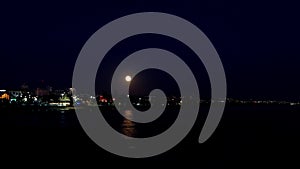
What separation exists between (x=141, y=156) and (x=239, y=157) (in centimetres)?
585

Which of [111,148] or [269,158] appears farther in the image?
[111,148]

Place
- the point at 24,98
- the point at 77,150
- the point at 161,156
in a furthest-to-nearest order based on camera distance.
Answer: the point at 24,98
the point at 77,150
the point at 161,156

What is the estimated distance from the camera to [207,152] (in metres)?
25.0

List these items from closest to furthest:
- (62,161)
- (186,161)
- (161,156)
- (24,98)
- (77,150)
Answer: (62,161), (186,161), (161,156), (77,150), (24,98)

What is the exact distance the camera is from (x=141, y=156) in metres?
22.2

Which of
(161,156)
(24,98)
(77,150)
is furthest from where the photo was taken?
(24,98)

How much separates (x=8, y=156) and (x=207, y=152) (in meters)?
11.9

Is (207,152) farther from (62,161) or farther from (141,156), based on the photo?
(62,161)

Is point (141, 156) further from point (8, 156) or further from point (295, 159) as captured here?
point (295, 159)

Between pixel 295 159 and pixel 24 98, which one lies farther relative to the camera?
pixel 24 98

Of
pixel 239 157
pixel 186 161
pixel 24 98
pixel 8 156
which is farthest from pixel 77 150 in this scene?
pixel 24 98

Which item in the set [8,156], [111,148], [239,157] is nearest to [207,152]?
[239,157]

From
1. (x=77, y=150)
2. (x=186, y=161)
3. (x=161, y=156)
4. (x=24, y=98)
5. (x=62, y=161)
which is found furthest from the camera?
(x=24, y=98)

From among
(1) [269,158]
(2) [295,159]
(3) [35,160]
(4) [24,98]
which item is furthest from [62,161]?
(4) [24,98]
